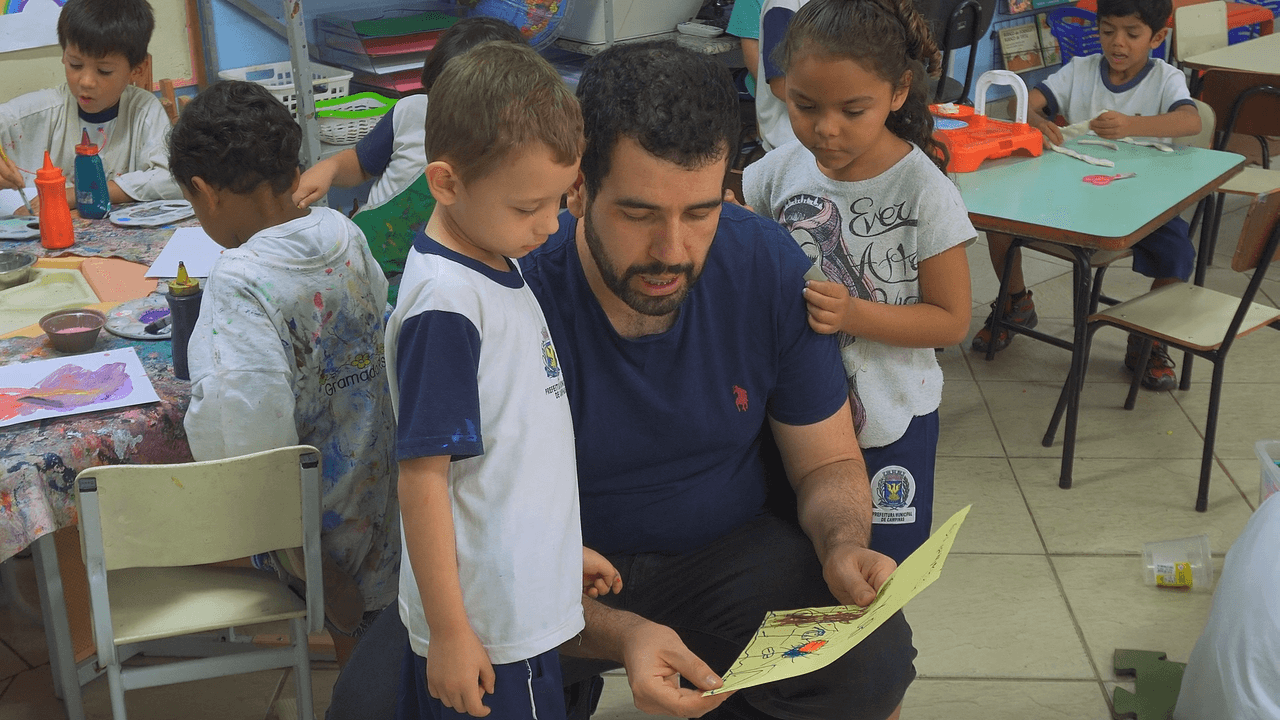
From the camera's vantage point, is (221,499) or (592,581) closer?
(592,581)

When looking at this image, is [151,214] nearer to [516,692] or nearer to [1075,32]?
[516,692]

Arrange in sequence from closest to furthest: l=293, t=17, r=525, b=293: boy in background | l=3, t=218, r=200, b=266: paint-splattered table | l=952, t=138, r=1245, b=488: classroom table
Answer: l=3, t=218, r=200, b=266: paint-splattered table → l=293, t=17, r=525, b=293: boy in background → l=952, t=138, r=1245, b=488: classroom table

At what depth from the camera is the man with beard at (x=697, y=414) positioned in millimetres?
1405

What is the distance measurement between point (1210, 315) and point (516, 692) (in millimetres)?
2395

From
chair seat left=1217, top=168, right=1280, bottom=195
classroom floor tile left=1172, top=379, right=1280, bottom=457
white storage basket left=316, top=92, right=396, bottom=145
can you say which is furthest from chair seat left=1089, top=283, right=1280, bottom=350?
white storage basket left=316, top=92, right=396, bottom=145

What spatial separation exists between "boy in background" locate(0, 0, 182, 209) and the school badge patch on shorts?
1.89 meters

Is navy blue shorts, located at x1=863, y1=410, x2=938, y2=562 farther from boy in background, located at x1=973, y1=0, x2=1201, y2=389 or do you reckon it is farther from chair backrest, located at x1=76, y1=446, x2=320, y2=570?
boy in background, located at x1=973, y1=0, x2=1201, y2=389

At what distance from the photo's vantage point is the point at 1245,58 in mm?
4496

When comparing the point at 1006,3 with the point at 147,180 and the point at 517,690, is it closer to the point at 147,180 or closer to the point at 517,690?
the point at 147,180

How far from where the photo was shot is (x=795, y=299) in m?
1.60

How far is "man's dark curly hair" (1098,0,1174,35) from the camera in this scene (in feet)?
11.3

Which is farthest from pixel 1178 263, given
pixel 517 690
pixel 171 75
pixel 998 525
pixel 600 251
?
pixel 171 75

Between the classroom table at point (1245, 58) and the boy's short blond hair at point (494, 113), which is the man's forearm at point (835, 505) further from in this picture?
the classroom table at point (1245, 58)

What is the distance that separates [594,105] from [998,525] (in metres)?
1.82
